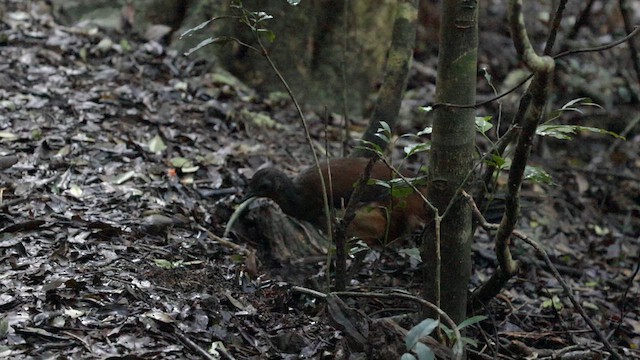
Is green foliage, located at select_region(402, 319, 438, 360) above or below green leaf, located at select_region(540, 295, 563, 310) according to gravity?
above

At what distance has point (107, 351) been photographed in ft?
10.0

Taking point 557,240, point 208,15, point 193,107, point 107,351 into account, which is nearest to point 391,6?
point 208,15

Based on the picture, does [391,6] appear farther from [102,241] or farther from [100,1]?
[102,241]

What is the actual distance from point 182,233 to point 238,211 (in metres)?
0.50

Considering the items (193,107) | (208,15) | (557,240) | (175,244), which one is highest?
(208,15)

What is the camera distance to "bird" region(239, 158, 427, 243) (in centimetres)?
505

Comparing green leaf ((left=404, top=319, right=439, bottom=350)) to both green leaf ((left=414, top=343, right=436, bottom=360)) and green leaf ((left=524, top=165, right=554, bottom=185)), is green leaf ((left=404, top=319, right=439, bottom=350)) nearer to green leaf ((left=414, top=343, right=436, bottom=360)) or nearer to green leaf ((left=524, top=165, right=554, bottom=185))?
green leaf ((left=414, top=343, right=436, bottom=360))

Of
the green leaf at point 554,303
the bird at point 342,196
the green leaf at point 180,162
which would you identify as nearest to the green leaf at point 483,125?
the bird at point 342,196

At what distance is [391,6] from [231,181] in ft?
9.50

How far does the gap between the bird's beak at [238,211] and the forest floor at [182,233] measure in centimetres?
8

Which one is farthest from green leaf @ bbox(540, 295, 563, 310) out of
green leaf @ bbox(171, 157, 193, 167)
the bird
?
green leaf @ bbox(171, 157, 193, 167)

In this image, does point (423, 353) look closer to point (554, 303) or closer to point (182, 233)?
point (182, 233)

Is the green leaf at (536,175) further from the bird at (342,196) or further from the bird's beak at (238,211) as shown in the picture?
the bird's beak at (238,211)

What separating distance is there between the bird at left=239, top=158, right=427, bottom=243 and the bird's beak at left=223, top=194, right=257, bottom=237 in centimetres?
2
